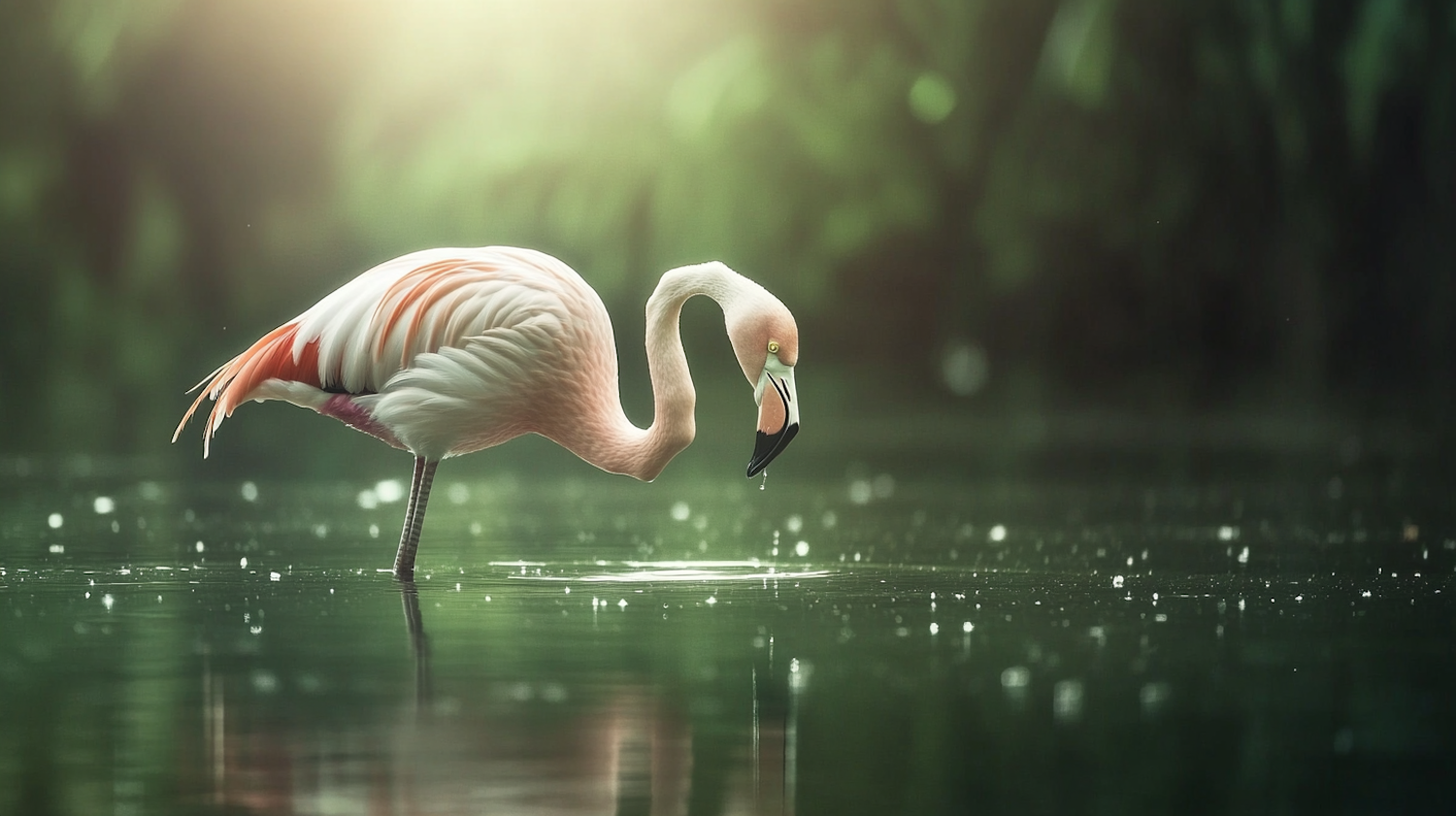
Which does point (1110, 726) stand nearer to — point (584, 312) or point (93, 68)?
point (584, 312)

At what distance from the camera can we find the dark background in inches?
707

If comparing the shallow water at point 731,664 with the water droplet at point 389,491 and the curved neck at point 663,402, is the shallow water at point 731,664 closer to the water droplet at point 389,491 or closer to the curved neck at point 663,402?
the curved neck at point 663,402

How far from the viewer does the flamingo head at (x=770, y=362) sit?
6148 millimetres

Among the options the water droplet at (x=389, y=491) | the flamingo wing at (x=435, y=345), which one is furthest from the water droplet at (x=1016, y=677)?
the water droplet at (x=389, y=491)

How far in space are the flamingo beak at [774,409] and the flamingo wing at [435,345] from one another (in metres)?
0.73

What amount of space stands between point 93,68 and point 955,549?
53.1ft

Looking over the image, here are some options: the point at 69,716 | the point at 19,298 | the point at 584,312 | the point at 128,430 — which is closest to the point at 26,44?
the point at 19,298

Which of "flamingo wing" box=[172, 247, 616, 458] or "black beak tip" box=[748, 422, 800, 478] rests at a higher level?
"flamingo wing" box=[172, 247, 616, 458]

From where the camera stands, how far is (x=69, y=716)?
390 cm

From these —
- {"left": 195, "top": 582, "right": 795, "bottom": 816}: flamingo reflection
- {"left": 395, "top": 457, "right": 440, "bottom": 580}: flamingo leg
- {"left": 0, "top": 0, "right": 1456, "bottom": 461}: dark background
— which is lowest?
{"left": 195, "top": 582, "right": 795, "bottom": 816}: flamingo reflection

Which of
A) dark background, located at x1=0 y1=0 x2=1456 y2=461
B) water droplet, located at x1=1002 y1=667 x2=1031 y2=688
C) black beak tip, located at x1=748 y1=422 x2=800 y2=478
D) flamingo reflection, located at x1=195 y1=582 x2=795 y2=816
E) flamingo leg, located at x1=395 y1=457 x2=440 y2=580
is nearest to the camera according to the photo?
flamingo reflection, located at x1=195 y1=582 x2=795 y2=816

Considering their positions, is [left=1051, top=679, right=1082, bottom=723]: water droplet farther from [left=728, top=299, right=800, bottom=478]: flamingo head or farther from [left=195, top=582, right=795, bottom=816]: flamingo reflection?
[left=728, top=299, right=800, bottom=478]: flamingo head

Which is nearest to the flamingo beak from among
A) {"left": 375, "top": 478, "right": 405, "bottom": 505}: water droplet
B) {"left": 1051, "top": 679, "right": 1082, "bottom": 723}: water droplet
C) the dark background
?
{"left": 1051, "top": 679, "right": 1082, "bottom": 723}: water droplet

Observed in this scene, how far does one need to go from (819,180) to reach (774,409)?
49.5 feet
